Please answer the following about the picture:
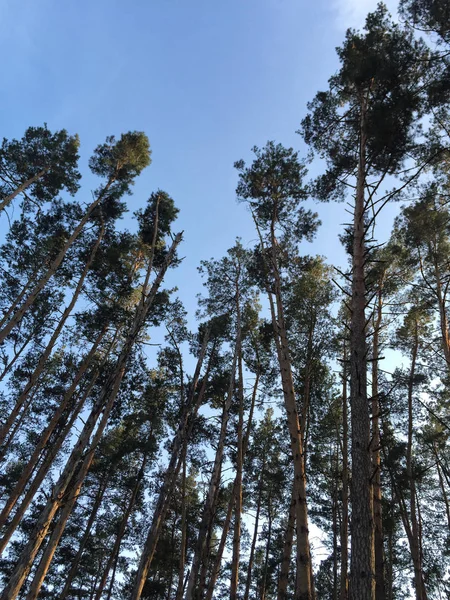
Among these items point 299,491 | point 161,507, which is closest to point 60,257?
point 161,507

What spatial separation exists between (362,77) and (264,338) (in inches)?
317

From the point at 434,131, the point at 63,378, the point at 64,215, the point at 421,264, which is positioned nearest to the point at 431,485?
the point at 421,264

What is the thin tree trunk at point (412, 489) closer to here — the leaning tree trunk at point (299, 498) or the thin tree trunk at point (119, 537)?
the leaning tree trunk at point (299, 498)

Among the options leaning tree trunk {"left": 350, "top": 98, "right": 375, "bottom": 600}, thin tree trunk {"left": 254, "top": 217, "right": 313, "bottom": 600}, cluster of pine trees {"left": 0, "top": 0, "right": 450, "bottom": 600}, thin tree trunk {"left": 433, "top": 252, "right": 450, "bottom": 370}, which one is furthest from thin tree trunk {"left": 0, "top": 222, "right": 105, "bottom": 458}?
thin tree trunk {"left": 433, "top": 252, "right": 450, "bottom": 370}

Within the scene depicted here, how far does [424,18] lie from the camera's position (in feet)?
29.5

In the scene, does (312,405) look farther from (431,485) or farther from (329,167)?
(431,485)

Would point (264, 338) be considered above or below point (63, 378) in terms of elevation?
above

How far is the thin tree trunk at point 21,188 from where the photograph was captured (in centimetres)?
1177

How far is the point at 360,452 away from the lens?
5.24m

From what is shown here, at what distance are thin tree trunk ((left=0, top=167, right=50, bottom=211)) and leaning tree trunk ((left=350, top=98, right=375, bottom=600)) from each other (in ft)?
35.7

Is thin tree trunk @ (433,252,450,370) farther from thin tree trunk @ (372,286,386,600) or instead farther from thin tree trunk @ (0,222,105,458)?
thin tree trunk @ (0,222,105,458)

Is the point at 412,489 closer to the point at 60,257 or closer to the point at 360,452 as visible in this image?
the point at 360,452

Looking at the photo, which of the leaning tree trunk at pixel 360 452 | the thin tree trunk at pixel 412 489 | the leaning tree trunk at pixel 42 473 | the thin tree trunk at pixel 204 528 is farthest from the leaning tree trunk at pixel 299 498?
the leaning tree trunk at pixel 42 473

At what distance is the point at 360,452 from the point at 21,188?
44.1ft
